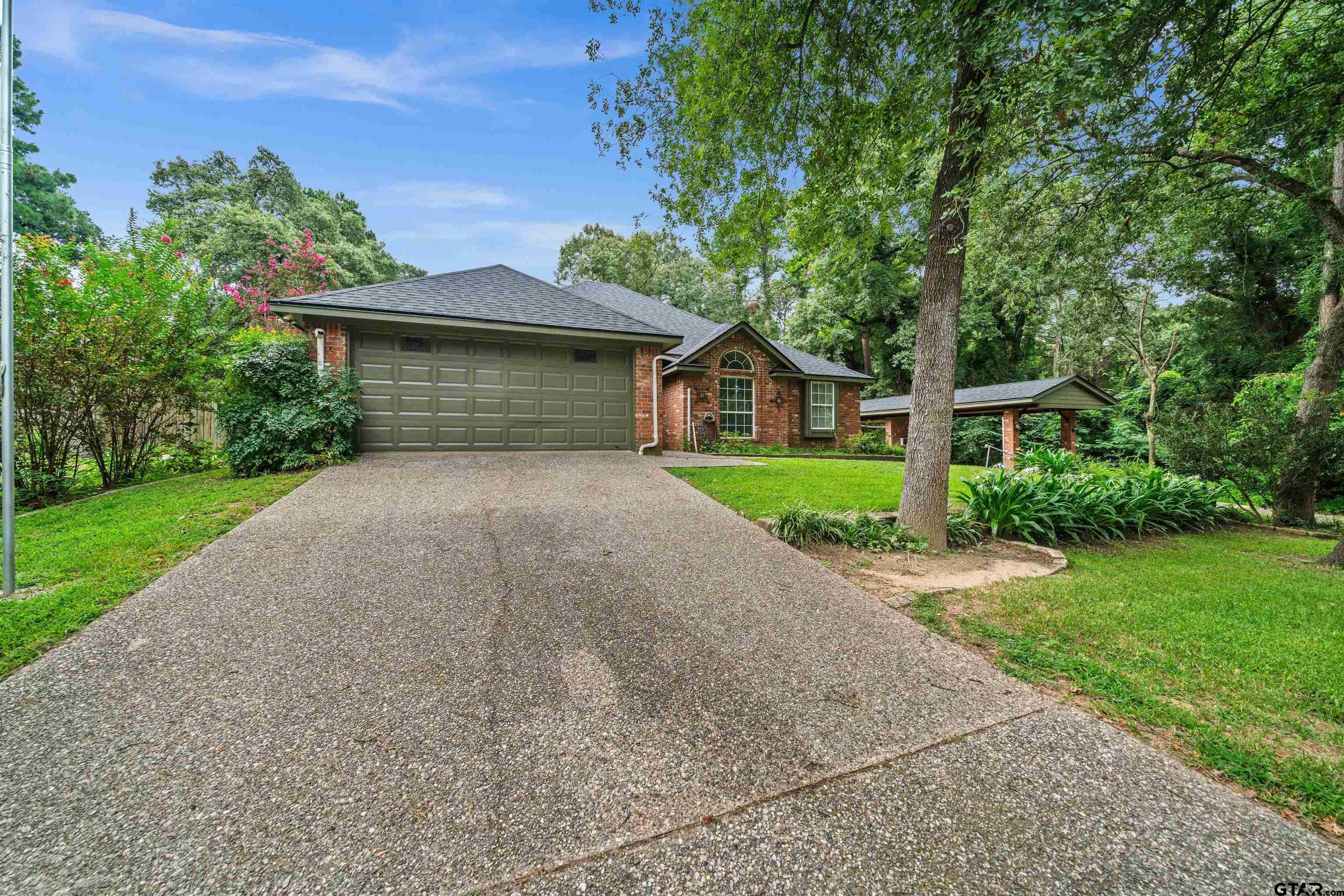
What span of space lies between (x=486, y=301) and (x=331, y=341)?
2731mm

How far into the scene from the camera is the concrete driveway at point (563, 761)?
1406 millimetres

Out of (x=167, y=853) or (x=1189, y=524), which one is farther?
(x=1189, y=524)

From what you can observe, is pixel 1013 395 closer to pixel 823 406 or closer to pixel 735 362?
pixel 823 406

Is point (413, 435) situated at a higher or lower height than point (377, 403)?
lower

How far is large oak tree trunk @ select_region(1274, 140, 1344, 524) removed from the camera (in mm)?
6500

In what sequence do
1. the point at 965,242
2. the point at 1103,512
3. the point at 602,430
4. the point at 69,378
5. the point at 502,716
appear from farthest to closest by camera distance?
1. the point at 602,430
2. the point at 69,378
3. the point at 1103,512
4. the point at 965,242
5. the point at 502,716

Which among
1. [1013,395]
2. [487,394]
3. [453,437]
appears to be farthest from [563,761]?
[1013,395]

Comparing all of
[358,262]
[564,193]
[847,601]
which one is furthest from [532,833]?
[358,262]

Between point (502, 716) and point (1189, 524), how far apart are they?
935 centimetres

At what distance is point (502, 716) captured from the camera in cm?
208

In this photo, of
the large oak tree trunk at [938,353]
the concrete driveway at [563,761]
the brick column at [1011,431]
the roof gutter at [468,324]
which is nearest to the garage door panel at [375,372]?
the roof gutter at [468,324]

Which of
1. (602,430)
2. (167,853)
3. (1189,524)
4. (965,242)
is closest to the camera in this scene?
(167,853)

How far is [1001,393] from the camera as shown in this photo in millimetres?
15102

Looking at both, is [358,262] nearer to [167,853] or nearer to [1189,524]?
[167,853]
